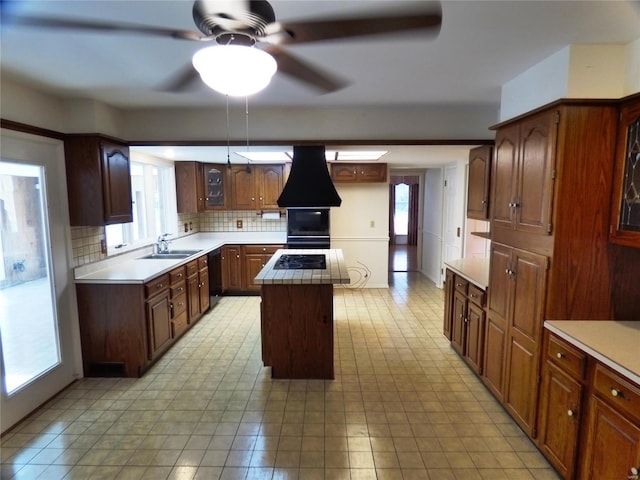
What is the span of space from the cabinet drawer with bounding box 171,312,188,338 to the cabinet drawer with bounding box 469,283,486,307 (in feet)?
9.80

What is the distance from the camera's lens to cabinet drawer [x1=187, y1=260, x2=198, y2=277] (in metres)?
4.19

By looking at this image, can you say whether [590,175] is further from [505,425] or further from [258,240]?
[258,240]

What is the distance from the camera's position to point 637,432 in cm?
149

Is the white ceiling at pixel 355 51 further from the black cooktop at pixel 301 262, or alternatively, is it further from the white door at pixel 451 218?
the white door at pixel 451 218

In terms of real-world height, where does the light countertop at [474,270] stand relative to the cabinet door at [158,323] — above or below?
above

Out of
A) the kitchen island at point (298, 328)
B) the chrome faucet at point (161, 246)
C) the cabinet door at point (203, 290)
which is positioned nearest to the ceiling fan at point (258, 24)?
the kitchen island at point (298, 328)

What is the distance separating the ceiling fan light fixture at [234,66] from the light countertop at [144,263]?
2.37 m

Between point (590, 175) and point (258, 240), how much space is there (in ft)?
15.0

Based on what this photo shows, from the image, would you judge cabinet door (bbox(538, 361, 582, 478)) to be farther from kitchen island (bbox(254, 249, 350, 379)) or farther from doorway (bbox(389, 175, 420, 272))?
doorway (bbox(389, 175, 420, 272))

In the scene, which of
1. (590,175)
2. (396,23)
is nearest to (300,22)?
(396,23)

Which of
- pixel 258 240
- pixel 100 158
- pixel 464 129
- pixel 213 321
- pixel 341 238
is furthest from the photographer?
pixel 341 238

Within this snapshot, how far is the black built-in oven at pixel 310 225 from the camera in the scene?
5617mm

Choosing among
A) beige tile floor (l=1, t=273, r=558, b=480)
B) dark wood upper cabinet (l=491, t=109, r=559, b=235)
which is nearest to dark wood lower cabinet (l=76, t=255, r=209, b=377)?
beige tile floor (l=1, t=273, r=558, b=480)

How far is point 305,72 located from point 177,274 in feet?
8.62
